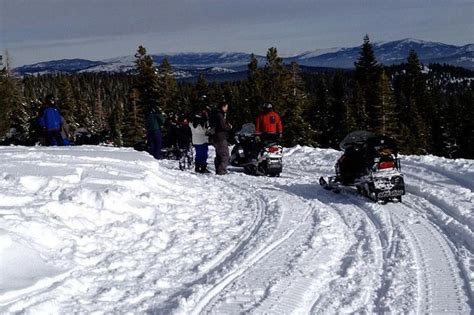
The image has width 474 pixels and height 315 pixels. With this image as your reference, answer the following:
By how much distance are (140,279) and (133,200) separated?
126 inches

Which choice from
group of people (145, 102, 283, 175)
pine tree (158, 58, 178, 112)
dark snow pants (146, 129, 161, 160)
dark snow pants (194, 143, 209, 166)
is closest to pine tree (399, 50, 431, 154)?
pine tree (158, 58, 178, 112)

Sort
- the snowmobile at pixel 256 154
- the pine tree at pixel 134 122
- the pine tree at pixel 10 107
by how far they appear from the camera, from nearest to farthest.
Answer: the snowmobile at pixel 256 154, the pine tree at pixel 10 107, the pine tree at pixel 134 122

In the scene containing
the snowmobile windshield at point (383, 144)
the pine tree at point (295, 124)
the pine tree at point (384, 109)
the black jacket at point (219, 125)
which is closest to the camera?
the snowmobile windshield at point (383, 144)

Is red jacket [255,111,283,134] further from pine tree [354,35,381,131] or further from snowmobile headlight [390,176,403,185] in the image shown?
pine tree [354,35,381,131]

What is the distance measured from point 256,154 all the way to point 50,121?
20.2 ft

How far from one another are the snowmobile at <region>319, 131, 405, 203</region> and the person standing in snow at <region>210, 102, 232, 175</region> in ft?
13.3

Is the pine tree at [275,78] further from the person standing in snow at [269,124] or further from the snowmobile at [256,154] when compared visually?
the person standing in snow at [269,124]

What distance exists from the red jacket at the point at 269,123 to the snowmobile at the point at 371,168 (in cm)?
387

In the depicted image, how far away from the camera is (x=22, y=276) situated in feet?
17.2

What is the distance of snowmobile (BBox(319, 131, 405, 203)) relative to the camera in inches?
367

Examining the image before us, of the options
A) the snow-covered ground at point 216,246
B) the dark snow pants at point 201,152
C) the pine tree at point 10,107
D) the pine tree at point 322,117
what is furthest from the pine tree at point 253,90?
the snow-covered ground at point 216,246

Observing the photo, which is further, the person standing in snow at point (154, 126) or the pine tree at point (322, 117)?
the pine tree at point (322, 117)

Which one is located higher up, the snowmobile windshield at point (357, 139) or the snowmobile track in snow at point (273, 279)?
the snowmobile windshield at point (357, 139)

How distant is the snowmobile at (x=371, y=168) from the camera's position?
933cm
